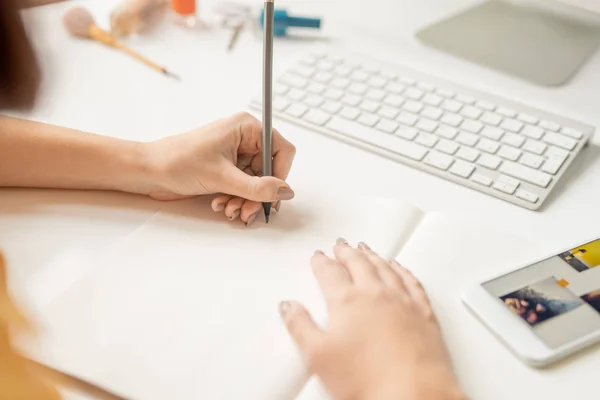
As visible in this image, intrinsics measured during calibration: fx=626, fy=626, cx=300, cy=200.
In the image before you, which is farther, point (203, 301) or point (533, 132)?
point (533, 132)

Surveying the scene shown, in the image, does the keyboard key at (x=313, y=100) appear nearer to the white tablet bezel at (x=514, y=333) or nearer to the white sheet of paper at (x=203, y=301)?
the white sheet of paper at (x=203, y=301)

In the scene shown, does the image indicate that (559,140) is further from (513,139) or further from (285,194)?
(285,194)

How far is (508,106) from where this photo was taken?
2.52 ft

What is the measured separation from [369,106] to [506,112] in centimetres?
17

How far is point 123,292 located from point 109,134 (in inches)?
9.9

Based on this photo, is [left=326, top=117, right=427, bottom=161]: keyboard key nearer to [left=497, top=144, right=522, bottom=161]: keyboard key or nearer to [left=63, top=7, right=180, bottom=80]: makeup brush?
[left=497, top=144, right=522, bottom=161]: keyboard key

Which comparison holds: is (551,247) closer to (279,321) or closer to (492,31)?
(279,321)

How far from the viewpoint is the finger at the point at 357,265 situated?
530 mm

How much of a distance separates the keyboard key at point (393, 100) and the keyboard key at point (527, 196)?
186 mm

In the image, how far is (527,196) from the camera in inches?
25.6

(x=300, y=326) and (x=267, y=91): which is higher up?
(x=267, y=91)

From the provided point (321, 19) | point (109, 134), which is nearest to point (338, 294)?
point (109, 134)

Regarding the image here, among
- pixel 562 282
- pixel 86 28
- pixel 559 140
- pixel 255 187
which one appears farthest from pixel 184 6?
pixel 562 282

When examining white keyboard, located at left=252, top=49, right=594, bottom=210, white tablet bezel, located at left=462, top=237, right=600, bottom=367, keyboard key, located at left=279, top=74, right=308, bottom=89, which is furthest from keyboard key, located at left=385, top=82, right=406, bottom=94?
white tablet bezel, located at left=462, top=237, right=600, bottom=367
